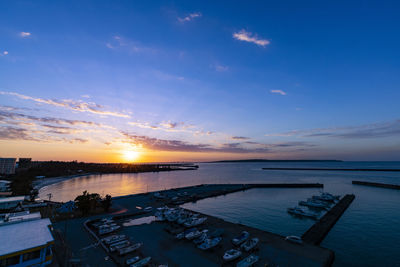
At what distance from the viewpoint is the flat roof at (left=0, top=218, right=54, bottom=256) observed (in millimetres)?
17080

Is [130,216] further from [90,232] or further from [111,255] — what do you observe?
[111,255]

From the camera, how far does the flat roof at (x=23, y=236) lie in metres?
17.1

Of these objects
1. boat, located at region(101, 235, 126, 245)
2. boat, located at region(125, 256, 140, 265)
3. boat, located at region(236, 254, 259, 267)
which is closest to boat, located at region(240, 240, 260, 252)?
boat, located at region(236, 254, 259, 267)

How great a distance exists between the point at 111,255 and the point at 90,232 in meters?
9.27

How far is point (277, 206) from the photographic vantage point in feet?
192

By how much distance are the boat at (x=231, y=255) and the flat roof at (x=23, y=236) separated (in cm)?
1863

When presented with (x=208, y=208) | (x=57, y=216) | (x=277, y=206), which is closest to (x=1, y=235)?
(x=57, y=216)

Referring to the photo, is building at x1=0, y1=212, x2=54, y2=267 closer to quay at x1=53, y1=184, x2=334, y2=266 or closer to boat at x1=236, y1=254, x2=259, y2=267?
quay at x1=53, y1=184, x2=334, y2=266

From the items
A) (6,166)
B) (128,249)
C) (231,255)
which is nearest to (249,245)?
(231,255)

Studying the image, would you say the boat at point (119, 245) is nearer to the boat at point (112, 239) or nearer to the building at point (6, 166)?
the boat at point (112, 239)

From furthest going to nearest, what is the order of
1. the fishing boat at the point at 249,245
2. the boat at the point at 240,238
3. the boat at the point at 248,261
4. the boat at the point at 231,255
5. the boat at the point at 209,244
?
the boat at the point at 240,238 < the boat at the point at 209,244 < the fishing boat at the point at 249,245 < the boat at the point at 231,255 < the boat at the point at 248,261

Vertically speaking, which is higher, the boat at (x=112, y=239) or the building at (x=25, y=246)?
the building at (x=25, y=246)

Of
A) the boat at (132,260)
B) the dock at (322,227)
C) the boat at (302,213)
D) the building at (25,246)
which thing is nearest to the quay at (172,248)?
the boat at (132,260)

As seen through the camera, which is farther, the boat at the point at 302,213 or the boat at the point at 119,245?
the boat at the point at 302,213
